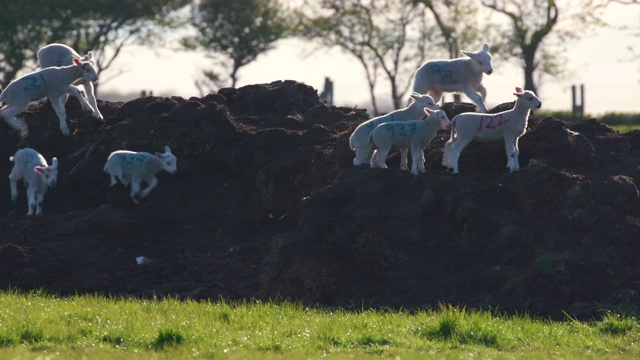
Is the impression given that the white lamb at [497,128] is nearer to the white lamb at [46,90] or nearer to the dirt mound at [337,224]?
the dirt mound at [337,224]

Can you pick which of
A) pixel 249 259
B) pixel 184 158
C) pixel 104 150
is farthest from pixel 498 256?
pixel 104 150

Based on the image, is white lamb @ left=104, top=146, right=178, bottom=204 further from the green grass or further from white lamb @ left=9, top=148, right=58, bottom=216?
the green grass

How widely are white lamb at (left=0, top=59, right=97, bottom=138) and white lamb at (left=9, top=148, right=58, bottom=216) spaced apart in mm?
1229

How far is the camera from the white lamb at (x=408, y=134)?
17.5 m

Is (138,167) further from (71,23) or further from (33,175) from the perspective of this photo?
(71,23)

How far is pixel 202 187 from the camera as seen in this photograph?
64.9ft

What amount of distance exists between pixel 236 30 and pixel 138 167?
33.9m

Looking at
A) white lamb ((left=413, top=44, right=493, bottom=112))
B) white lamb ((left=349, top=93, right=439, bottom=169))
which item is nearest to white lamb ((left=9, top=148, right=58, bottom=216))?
white lamb ((left=349, top=93, right=439, bottom=169))

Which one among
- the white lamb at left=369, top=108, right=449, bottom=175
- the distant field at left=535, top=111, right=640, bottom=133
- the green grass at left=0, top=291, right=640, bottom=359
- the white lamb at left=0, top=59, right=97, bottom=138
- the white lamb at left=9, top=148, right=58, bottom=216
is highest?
the white lamb at left=0, top=59, right=97, bottom=138

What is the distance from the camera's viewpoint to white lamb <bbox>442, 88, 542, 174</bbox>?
17328 mm

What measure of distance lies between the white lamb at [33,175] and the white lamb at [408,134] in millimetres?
5250

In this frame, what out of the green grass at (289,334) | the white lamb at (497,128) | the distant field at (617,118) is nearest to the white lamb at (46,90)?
the white lamb at (497,128)

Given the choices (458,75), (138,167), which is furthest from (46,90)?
(458,75)

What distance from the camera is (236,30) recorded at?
5281 cm
